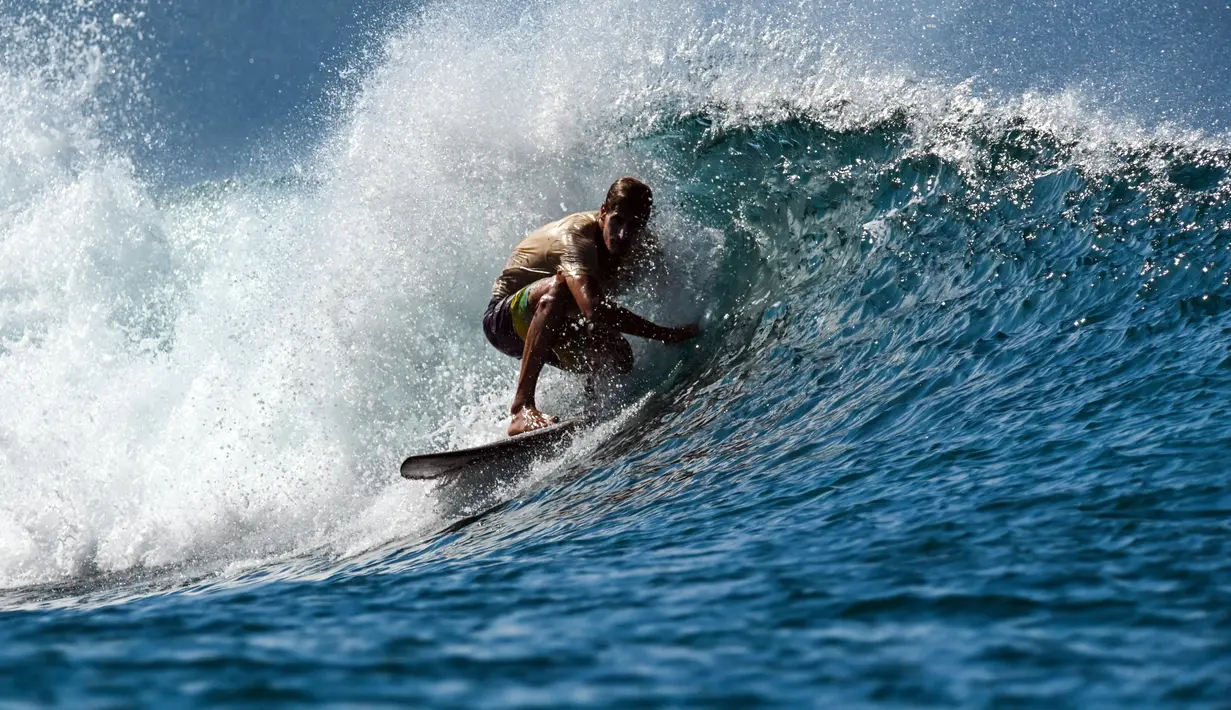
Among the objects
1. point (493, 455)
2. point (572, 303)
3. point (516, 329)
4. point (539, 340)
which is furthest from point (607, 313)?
point (493, 455)

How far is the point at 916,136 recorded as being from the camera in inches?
333

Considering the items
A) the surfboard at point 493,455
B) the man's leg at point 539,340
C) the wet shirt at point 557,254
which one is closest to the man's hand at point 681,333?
the wet shirt at point 557,254

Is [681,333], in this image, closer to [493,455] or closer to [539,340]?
[539,340]

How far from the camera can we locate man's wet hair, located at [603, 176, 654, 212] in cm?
640

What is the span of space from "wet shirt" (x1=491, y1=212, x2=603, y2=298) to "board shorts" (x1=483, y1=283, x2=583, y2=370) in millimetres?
128

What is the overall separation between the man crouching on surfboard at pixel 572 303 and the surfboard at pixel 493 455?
0.11 m

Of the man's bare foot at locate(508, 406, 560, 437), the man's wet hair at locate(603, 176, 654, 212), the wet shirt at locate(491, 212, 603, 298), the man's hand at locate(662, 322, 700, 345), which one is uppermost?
the man's wet hair at locate(603, 176, 654, 212)

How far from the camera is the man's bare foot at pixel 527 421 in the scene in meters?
5.93

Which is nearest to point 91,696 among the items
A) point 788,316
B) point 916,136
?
point 788,316

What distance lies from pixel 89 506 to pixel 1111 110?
304 inches

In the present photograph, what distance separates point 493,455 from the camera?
5613mm

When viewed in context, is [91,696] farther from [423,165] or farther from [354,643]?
[423,165]

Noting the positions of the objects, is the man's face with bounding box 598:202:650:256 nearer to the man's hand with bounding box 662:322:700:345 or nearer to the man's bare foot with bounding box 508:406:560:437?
the man's hand with bounding box 662:322:700:345

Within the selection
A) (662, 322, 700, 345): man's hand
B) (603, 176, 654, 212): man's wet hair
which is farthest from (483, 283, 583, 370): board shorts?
(603, 176, 654, 212): man's wet hair
